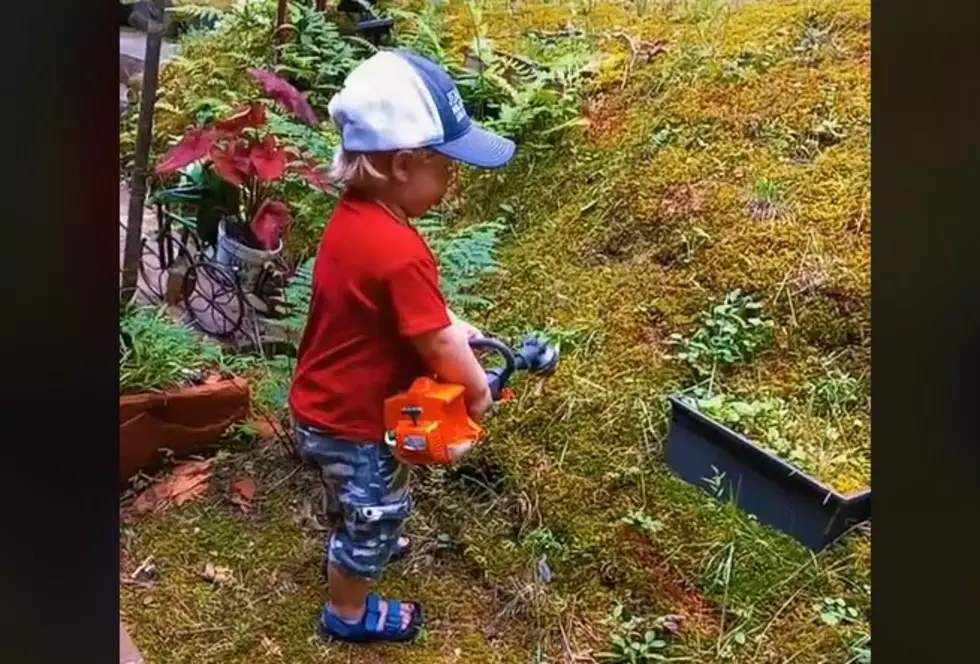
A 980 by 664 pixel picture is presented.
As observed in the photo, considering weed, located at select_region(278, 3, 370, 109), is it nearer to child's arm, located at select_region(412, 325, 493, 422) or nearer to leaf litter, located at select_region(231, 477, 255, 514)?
child's arm, located at select_region(412, 325, 493, 422)

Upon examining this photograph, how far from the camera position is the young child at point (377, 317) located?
3.06 ft

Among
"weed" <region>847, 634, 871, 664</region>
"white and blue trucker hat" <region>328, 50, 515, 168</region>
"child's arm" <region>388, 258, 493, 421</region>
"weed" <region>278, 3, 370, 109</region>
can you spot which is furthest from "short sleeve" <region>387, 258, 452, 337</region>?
"weed" <region>847, 634, 871, 664</region>

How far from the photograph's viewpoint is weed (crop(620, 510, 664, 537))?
3.28 ft

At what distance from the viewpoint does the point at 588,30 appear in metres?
1.12

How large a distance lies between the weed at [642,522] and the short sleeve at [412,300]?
9.7 inches

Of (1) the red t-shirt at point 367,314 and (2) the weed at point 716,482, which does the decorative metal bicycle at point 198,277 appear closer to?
(1) the red t-shirt at point 367,314

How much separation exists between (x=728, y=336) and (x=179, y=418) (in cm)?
51

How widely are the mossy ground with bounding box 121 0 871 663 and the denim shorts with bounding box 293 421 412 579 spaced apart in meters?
0.03

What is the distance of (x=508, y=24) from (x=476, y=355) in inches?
14.2

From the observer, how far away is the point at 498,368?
0.99 m
